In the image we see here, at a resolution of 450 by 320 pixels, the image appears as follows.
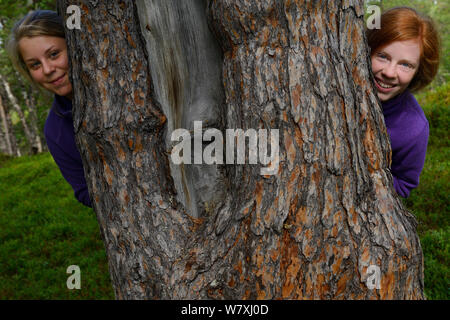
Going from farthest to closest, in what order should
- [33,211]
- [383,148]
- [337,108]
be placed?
1. [33,211]
2. [383,148]
3. [337,108]

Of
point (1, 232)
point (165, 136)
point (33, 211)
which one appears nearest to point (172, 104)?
point (165, 136)

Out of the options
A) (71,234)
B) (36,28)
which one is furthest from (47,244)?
(36,28)

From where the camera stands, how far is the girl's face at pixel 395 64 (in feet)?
7.88

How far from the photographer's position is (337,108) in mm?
1754

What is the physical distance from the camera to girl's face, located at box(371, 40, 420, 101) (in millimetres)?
2402

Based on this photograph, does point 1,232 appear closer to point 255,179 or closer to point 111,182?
point 111,182

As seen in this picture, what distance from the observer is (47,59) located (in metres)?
2.28

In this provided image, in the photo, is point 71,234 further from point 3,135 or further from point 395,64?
point 3,135

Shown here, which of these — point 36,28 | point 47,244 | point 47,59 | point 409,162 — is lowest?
point 47,244

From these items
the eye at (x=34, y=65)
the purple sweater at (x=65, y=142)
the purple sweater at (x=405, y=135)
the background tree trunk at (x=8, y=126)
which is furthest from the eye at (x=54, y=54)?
the background tree trunk at (x=8, y=126)

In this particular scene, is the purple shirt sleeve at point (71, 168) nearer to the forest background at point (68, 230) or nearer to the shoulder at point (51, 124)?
the shoulder at point (51, 124)

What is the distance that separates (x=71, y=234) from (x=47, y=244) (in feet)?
1.19

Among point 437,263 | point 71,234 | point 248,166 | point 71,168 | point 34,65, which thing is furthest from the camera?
point 71,234
